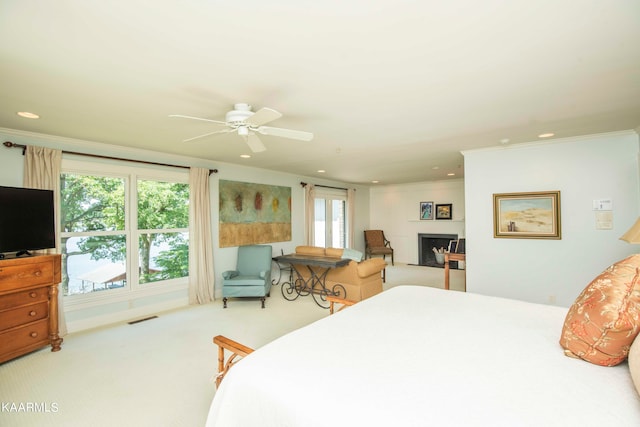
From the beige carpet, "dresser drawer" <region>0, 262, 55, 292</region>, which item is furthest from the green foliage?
the beige carpet

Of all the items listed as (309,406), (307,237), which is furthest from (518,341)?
(307,237)

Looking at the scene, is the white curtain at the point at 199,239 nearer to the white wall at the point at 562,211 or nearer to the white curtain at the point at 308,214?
the white curtain at the point at 308,214

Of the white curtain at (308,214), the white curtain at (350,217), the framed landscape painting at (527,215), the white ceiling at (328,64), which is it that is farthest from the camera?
the white curtain at (350,217)

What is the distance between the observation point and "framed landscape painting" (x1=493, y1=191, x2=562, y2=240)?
3695 millimetres

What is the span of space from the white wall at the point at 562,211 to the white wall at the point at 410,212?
342cm

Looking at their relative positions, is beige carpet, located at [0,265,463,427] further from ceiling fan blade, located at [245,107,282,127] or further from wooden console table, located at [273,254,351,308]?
ceiling fan blade, located at [245,107,282,127]

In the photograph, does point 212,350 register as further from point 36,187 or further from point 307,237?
point 307,237

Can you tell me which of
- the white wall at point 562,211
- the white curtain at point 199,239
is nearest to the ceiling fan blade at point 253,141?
the white curtain at point 199,239

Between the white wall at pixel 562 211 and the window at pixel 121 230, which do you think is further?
the window at pixel 121 230

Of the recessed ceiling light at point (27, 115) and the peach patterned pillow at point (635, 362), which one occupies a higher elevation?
the recessed ceiling light at point (27, 115)

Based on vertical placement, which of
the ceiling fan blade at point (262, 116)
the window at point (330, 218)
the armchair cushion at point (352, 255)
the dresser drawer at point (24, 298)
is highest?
the ceiling fan blade at point (262, 116)

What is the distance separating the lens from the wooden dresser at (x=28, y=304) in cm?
264

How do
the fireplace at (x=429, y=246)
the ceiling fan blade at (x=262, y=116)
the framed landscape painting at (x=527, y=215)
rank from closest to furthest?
the ceiling fan blade at (x=262, y=116) < the framed landscape painting at (x=527, y=215) < the fireplace at (x=429, y=246)

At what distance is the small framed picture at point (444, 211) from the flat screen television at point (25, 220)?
25.0ft
